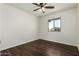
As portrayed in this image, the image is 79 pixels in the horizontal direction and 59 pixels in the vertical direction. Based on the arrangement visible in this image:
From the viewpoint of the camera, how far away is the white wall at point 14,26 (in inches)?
105

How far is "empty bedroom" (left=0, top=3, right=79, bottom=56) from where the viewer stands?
102 inches

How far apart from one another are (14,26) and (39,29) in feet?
8.43

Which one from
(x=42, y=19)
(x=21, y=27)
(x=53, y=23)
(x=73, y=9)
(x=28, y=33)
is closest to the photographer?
(x=73, y=9)

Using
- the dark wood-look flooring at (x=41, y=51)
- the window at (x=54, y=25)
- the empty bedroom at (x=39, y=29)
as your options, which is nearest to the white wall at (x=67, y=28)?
the empty bedroom at (x=39, y=29)

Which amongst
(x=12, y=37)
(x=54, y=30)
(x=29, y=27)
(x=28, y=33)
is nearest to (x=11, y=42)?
(x=12, y=37)

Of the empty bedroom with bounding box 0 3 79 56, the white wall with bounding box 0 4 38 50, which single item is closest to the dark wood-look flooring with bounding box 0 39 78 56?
the empty bedroom with bounding box 0 3 79 56

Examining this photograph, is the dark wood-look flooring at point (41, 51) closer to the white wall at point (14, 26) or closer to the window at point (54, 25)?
the white wall at point (14, 26)

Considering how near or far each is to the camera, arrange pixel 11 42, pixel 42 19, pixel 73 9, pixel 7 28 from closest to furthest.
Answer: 1. pixel 7 28
2. pixel 11 42
3. pixel 73 9
4. pixel 42 19

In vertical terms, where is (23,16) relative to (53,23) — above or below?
above

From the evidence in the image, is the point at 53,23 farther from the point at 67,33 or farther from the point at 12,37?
the point at 12,37

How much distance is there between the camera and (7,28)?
283cm

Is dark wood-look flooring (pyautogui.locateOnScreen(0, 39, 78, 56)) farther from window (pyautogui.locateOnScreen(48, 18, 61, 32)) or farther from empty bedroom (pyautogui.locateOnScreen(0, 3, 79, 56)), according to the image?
window (pyautogui.locateOnScreen(48, 18, 61, 32))

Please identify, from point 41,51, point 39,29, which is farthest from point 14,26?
point 39,29

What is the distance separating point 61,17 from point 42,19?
174 cm
